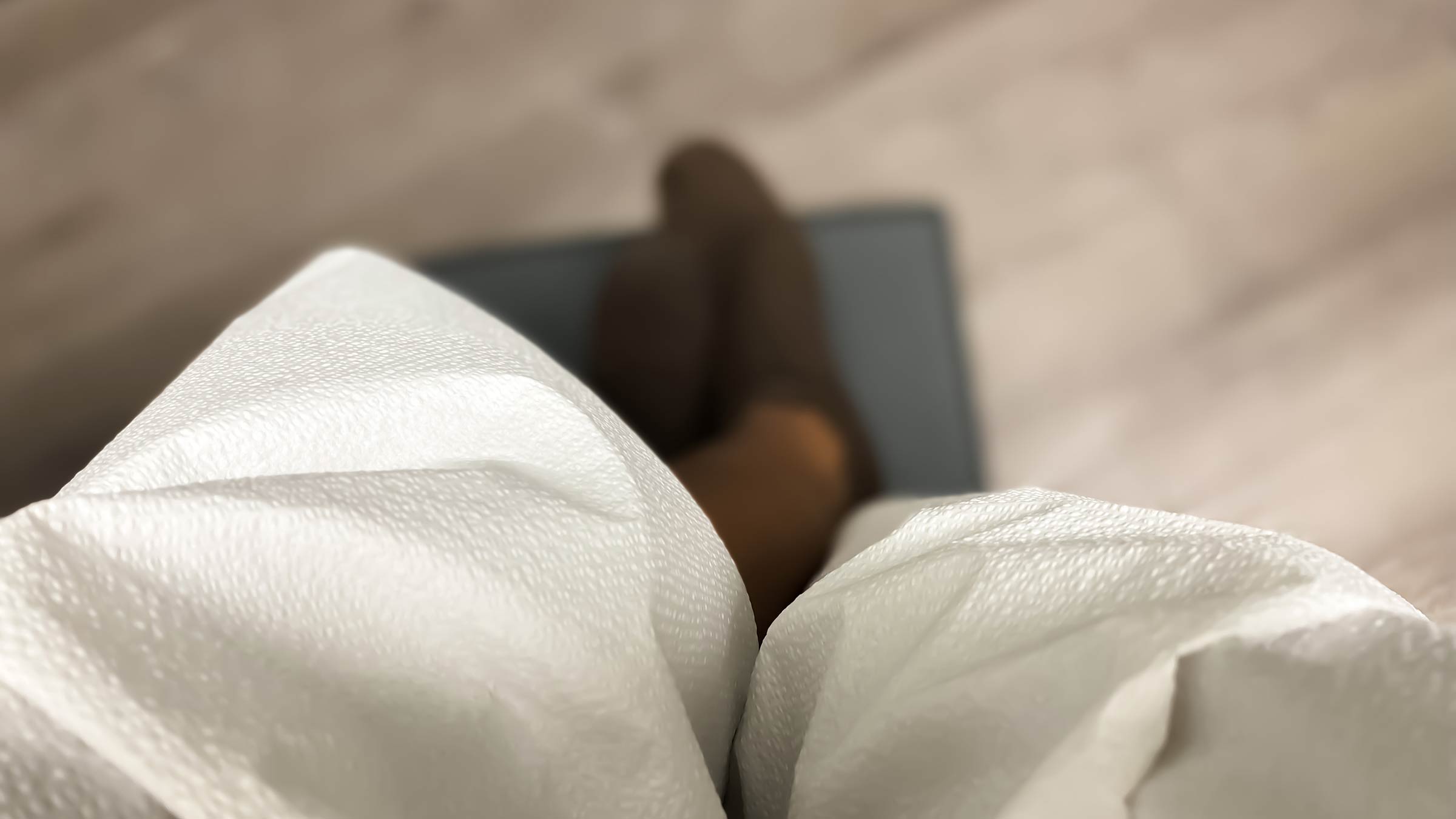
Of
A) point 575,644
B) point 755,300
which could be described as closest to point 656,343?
point 755,300

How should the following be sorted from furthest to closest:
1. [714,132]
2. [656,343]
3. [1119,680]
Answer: [714,132], [656,343], [1119,680]

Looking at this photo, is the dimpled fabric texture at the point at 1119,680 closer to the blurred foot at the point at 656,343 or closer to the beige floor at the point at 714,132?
the blurred foot at the point at 656,343

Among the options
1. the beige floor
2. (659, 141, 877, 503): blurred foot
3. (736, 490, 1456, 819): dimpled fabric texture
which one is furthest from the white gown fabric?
the beige floor

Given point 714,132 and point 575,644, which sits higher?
point 714,132

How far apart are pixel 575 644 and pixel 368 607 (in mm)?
57

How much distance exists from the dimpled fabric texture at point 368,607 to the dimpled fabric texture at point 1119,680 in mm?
60

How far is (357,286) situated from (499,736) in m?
0.22

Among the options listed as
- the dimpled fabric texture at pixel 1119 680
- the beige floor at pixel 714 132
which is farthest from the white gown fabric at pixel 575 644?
the beige floor at pixel 714 132

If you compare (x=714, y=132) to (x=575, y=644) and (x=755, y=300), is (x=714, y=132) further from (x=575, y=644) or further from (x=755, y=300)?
(x=575, y=644)

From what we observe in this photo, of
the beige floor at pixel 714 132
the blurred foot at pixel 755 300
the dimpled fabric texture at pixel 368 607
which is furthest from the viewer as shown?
the beige floor at pixel 714 132

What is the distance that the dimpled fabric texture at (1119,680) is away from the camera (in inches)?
8.9

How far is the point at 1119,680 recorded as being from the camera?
238 millimetres

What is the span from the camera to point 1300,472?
0.83 m

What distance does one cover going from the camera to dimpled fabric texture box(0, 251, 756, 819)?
0.22 m
